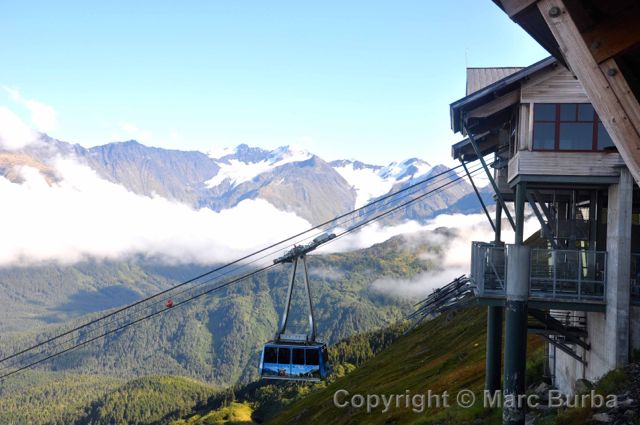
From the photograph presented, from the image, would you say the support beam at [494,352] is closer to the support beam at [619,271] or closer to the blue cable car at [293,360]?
the support beam at [619,271]

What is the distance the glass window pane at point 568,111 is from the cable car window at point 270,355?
936 inches

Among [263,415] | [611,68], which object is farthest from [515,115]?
[263,415]

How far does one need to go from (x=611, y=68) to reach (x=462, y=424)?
18.0 m

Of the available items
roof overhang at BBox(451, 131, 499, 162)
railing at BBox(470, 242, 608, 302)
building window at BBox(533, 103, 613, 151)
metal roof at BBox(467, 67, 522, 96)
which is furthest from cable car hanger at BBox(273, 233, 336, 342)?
building window at BBox(533, 103, 613, 151)

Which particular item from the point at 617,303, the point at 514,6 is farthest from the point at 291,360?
the point at 514,6

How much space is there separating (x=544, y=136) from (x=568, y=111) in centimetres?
112

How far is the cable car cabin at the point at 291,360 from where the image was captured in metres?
37.3

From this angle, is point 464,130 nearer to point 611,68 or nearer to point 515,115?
point 515,115

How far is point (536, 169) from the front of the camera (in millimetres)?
19109

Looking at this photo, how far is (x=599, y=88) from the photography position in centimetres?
552

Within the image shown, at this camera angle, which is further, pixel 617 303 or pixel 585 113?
pixel 585 113

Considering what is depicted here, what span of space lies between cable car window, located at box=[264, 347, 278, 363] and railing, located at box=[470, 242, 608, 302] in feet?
64.2

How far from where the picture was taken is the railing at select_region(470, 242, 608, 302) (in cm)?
1880

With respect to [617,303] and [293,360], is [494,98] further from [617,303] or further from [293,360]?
[293,360]
